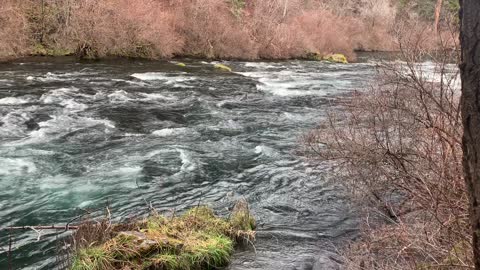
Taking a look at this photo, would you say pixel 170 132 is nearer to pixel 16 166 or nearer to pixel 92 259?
pixel 16 166

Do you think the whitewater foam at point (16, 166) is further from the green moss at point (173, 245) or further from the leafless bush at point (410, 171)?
the leafless bush at point (410, 171)

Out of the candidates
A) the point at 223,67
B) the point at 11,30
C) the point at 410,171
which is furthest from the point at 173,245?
the point at 11,30

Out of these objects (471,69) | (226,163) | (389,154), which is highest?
(471,69)

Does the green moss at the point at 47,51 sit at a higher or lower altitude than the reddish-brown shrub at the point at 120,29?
lower

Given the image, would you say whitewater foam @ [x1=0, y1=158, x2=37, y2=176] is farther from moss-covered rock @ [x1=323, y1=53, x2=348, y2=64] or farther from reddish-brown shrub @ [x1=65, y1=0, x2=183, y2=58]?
moss-covered rock @ [x1=323, y1=53, x2=348, y2=64]

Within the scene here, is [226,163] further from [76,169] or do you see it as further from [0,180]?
[0,180]

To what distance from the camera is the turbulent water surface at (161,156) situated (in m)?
7.54

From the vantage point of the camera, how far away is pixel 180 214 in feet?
25.9

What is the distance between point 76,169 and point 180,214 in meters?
3.08

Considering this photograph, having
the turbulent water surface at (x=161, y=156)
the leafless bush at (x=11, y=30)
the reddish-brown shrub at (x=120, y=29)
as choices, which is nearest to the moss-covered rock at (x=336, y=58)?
the reddish-brown shrub at (x=120, y=29)

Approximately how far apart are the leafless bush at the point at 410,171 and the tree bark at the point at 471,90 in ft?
6.14

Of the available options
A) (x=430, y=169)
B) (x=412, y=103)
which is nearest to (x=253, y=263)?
(x=430, y=169)

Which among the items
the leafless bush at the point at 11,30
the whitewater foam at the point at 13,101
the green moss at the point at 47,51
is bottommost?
the whitewater foam at the point at 13,101

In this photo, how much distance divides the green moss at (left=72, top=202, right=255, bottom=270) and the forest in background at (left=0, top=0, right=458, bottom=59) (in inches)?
482
